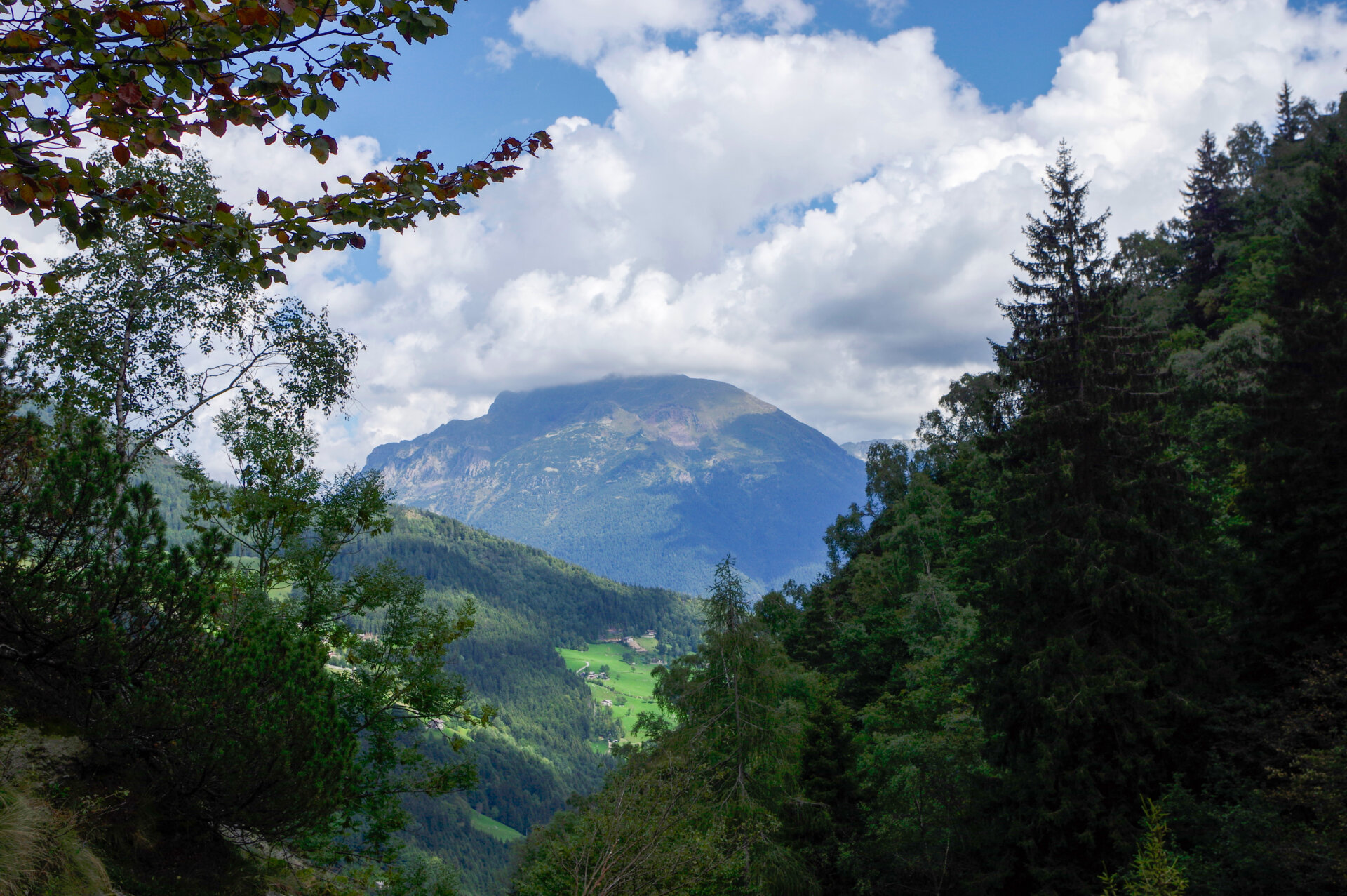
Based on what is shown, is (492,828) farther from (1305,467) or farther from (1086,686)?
(1305,467)

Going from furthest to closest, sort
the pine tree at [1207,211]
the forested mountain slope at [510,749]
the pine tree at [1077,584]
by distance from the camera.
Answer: the forested mountain slope at [510,749] < the pine tree at [1207,211] < the pine tree at [1077,584]

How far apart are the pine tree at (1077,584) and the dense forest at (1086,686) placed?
0.21 feet

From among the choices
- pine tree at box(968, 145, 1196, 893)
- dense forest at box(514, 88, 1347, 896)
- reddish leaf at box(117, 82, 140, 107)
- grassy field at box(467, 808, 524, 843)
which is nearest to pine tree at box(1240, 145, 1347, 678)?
dense forest at box(514, 88, 1347, 896)

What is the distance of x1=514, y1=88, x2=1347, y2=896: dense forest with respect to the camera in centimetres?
1180

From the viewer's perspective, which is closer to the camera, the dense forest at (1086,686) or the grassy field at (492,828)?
the dense forest at (1086,686)

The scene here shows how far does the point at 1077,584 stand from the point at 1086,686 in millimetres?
2164

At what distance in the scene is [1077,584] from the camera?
51.1 feet

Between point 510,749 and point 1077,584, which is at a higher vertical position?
point 1077,584

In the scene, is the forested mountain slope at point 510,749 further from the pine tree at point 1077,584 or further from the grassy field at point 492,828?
the pine tree at point 1077,584

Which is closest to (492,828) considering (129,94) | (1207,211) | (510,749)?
(510,749)

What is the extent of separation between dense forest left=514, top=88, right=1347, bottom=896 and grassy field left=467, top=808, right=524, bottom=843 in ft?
373

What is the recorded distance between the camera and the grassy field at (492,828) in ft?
389

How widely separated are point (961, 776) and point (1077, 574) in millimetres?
7265

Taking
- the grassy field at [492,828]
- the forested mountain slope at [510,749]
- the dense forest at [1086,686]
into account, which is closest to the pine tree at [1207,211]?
the dense forest at [1086,686]
